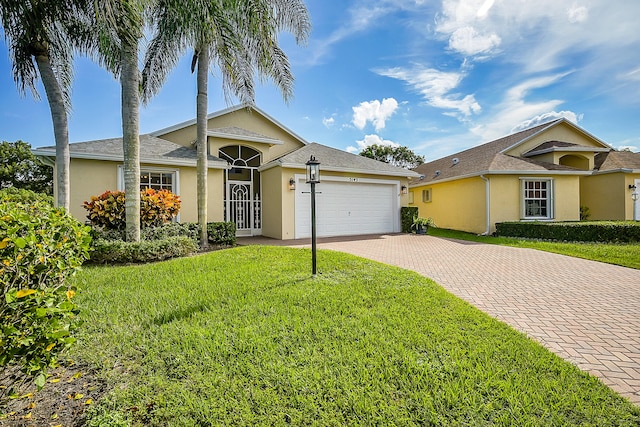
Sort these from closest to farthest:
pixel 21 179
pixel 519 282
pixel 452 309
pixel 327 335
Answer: pixel 327 335
pixel 452 309
pixel 519 282
pixel 21 179

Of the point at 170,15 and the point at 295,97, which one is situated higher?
the point at 170,15

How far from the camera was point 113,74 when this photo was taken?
10.4 meters

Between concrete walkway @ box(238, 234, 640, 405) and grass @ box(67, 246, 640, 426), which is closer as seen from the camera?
grass @ box(67, 246, 640, 426)

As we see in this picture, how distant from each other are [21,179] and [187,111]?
22.4m

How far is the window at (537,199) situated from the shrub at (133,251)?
16029mm

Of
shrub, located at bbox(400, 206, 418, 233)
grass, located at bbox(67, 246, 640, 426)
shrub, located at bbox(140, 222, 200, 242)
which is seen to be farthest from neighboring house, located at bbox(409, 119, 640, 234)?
shrub, located at bbox(140, 222, 200, 242)

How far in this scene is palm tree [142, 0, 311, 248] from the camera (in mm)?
7730

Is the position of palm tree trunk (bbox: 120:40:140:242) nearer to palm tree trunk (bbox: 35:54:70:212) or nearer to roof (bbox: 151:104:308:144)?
palm tree trunk (bbox: 35:54:70:212)

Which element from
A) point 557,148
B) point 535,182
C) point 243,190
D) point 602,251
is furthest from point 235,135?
point 557,148

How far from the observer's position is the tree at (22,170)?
2386 cm

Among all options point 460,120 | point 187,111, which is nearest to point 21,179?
point 187,111

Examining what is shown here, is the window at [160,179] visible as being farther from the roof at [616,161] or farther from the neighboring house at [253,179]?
the roof at [616,161]

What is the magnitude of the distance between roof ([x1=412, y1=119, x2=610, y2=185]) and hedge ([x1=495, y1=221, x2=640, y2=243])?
295 centimetres

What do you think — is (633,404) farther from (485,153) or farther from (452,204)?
(485,153)
